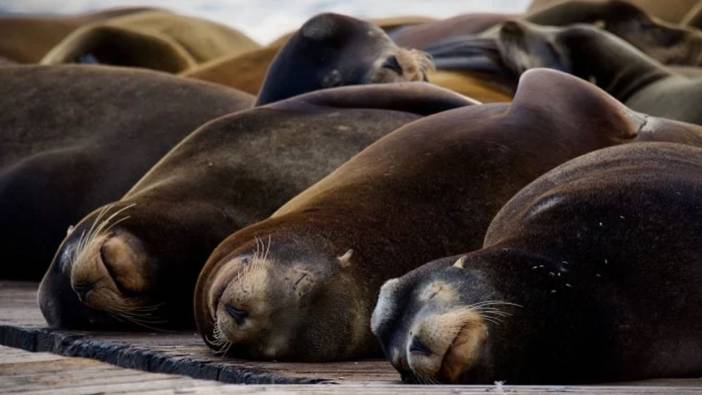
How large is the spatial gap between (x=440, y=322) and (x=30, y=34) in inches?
451

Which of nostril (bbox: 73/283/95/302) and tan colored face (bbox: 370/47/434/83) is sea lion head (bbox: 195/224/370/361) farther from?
tan colored face (bbox: 370/47/434/83)

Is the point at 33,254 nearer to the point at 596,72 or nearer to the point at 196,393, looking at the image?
the point at 596,72

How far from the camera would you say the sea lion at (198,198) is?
427 centimetres

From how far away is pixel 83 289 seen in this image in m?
4.24

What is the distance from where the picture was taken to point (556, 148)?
4141mm

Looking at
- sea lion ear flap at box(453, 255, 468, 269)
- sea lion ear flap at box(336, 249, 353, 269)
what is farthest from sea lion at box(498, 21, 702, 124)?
sea lion ear flap at box(453, 255, 468, 269)

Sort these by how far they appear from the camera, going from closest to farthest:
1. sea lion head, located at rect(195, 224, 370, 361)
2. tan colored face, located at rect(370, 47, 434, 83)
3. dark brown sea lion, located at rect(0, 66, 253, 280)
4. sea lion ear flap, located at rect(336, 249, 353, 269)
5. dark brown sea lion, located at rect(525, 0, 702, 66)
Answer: sea lion head, located at rect(195, 224, 370, 361) < sea lion ear flap, located at rect(336, 249, 353, 269) < dark brown sea lion, located at rect(0, 66, 253, 280) < tan colored face, located at rect(370, 47, 434, 83) < dark brown sea lion, located at rect(525, 0, 702, 66)

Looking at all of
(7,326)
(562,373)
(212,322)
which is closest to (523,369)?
(562,373)

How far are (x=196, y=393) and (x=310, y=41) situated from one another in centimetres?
425

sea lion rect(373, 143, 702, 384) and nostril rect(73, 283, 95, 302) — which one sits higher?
sea lion rect(373, 143, 702, 384)

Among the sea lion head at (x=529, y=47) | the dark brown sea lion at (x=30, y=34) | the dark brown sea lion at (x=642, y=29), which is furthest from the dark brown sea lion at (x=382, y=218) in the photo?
the dark brown sea lion at (x=30, y=34)

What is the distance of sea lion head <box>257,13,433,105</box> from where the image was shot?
20.9 ft

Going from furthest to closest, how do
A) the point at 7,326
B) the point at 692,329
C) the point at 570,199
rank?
the point at 7,326, the point at 570,199, the point at 692,329

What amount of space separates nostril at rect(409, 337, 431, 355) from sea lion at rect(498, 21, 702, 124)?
5113 millimetres
